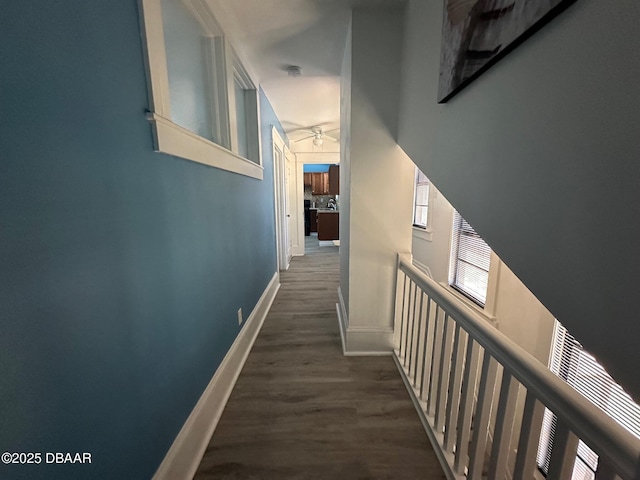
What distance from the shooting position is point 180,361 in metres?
1.20

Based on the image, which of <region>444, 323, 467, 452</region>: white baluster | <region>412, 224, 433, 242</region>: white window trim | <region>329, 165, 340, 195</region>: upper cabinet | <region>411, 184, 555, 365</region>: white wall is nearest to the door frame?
<region>412, 224, 433, 242</region>: white window trim

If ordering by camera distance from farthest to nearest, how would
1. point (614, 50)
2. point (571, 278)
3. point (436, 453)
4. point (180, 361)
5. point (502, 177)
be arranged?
point (436, 453), point (180, 361), point (502, 177), point (571, 278), point (614, 50)

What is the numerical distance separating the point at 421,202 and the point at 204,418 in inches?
152

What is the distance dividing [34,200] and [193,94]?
1287mm

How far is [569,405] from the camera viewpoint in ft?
2.03

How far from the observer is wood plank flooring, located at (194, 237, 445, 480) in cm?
129

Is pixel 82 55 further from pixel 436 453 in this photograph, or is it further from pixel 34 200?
pixel 436 453

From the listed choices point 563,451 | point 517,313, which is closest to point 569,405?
point 563,451

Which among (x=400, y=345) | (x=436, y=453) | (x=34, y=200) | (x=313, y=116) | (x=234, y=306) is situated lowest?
(x=436, y=453)

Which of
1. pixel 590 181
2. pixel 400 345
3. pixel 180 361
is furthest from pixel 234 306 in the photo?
pixel 590 181

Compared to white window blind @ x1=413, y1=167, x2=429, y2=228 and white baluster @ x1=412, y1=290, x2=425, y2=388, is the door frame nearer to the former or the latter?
white window blind @ x1=413, y1=167, x2=429, y2=228

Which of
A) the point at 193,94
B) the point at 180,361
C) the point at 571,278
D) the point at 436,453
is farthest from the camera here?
the point at 193,94

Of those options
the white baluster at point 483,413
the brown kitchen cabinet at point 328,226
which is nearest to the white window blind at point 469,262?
the white baluster at point 483,413

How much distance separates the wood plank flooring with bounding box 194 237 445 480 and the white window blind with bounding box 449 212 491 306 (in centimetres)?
149
